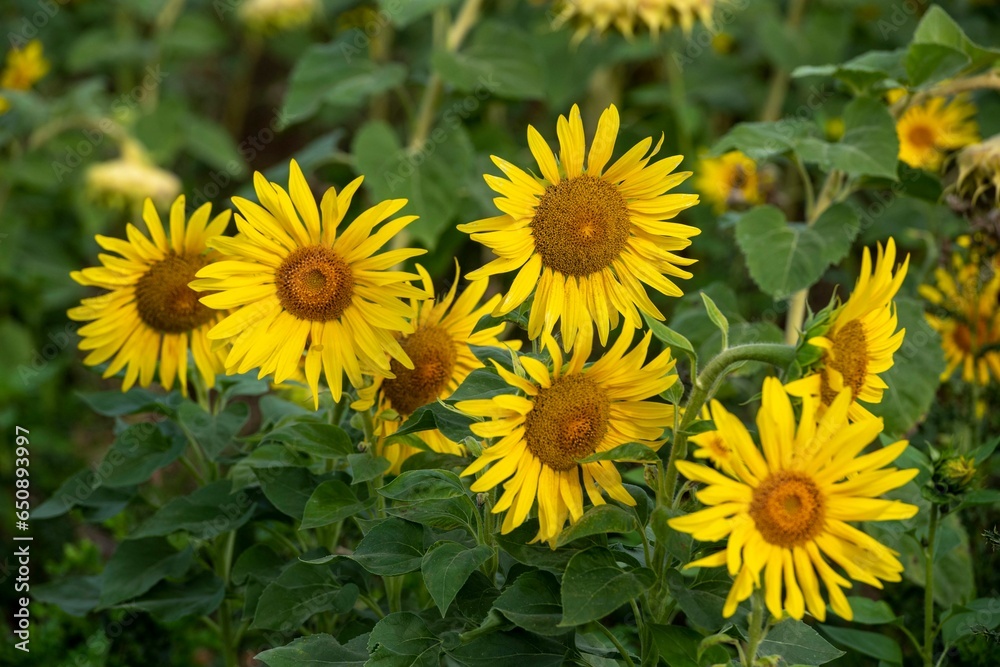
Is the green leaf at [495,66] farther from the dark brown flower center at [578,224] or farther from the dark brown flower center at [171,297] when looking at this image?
the dark brown flower center at [578,224]

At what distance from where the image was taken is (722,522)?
930 millimetres

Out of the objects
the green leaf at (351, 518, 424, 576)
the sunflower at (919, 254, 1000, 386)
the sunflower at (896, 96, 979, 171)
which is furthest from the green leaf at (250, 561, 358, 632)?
the sunflower at (896, 96, 979, 171)

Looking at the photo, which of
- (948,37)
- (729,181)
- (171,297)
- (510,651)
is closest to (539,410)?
(510,651)

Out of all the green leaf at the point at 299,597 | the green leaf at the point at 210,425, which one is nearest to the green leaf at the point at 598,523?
the green leaf at the point at 299,597

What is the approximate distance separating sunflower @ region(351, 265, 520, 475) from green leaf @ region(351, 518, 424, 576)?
0.11 m

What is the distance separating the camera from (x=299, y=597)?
1274 millimetres

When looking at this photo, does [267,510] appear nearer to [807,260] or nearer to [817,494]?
[817,494]

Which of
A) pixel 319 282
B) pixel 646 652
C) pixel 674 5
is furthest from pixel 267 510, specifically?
pixel 674 5

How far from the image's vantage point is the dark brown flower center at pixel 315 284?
3.82 feet

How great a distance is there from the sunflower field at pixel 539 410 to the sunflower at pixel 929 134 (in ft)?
0.04

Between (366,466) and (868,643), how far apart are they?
2.36ft

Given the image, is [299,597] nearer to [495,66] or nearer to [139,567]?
[139,567]

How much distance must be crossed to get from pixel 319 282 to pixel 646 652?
0.53 metres

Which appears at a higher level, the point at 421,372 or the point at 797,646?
the point at 421,372
